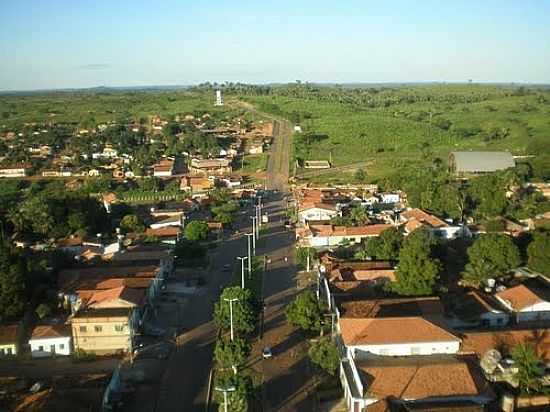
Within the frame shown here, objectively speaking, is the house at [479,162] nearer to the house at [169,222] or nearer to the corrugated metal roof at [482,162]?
the corrugated metal roof at [482,162]

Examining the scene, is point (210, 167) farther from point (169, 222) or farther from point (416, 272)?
point (416, 272)

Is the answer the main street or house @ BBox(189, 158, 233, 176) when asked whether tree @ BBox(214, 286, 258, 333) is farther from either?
house @ BBox(189, 158, 233, 176)

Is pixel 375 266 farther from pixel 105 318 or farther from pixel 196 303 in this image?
pixel 105 318

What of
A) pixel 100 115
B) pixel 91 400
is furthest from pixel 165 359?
pixel 100 115

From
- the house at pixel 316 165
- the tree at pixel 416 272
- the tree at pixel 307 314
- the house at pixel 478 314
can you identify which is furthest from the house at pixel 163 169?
the house at pixel 478 314

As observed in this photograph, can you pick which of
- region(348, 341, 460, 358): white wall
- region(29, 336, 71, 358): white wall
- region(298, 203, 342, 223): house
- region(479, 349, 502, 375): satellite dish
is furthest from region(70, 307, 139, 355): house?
region(298, 203, 342, 223): house

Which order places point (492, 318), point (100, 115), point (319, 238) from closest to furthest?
point (492, 318), point (319, 238), point (100, 115)
